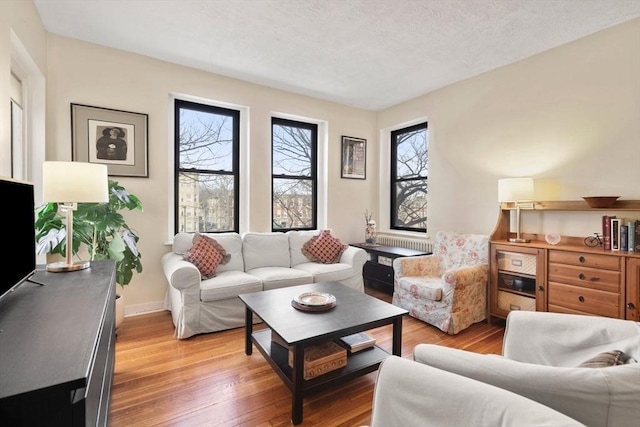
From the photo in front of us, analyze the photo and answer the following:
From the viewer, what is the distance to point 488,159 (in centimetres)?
334

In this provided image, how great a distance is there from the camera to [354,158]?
4.59m

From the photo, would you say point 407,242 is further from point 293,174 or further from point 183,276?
point 183,276

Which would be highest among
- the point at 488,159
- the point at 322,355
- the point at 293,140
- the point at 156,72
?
the point at 156,72

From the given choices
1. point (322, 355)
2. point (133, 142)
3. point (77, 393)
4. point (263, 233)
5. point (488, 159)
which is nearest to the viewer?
point (77, 393)

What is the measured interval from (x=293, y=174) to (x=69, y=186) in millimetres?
2749

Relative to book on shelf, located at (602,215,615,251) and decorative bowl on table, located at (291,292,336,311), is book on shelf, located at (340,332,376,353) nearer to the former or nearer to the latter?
decorative bowl on table, located at (291,292,336,311)

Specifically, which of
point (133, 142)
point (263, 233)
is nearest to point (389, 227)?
point (263, 233)

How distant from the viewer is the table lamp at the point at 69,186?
178cm

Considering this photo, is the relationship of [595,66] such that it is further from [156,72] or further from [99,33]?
[99,33]

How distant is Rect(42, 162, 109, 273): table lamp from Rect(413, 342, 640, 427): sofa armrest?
7.12 ft

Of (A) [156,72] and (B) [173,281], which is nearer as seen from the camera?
(B) [173,281]

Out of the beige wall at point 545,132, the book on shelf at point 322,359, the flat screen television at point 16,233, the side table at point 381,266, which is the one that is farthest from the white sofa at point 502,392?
the side table at point 381,266

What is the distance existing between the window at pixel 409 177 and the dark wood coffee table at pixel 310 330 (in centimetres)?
236

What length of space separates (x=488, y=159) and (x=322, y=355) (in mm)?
2817
